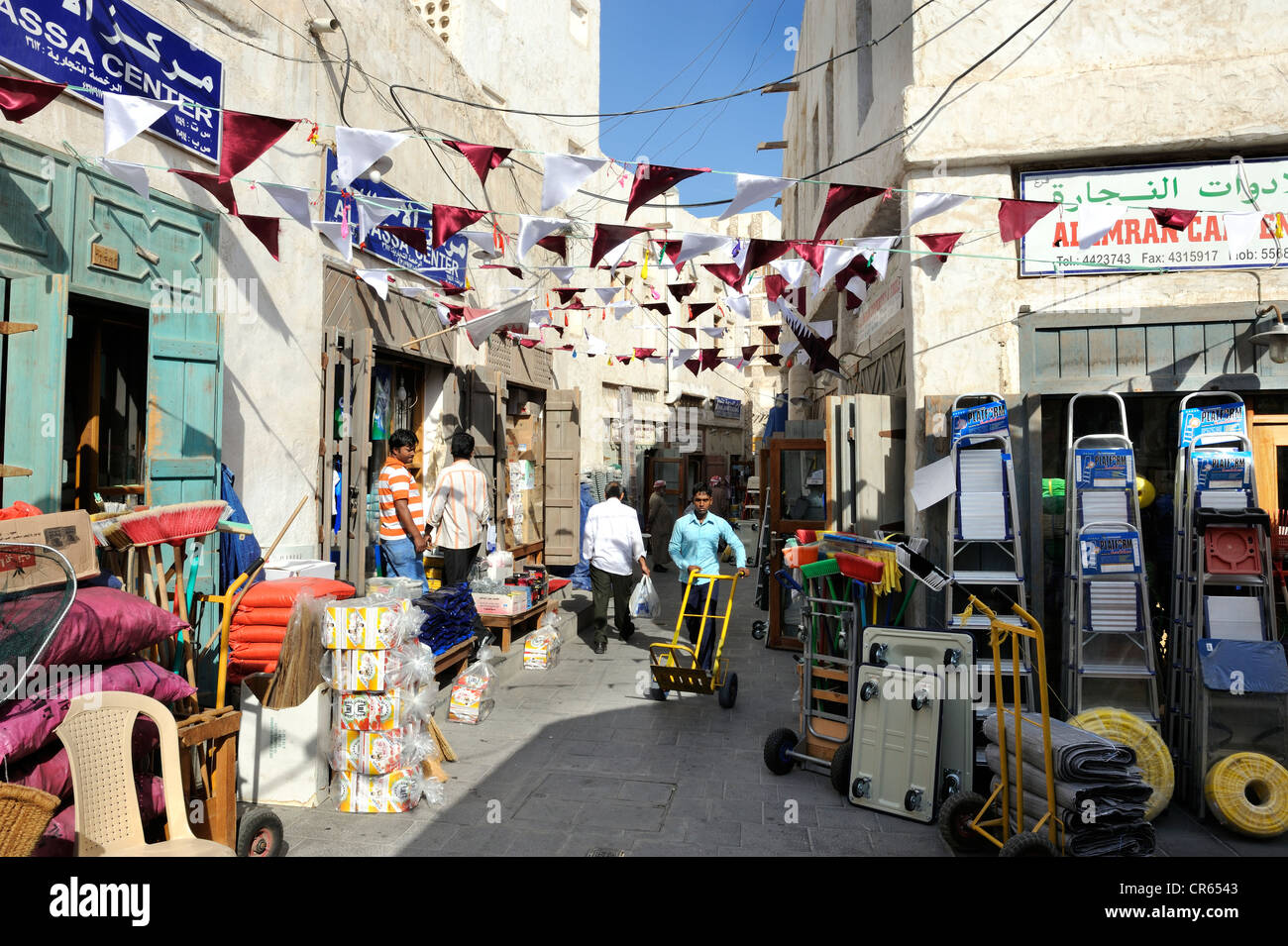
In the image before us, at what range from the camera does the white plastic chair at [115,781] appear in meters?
2.59

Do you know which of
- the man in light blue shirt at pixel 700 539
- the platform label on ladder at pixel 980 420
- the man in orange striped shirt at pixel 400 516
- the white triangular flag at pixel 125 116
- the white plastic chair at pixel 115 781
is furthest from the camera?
the man in light blue shirt at pixel 700 539

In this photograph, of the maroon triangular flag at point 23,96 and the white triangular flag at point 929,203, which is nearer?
the maroon triangular flag at point 23,96

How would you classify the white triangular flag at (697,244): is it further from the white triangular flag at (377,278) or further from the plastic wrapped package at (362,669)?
the plastic wrapped package at (362,669)

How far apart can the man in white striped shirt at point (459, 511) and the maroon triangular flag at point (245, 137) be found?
309cm

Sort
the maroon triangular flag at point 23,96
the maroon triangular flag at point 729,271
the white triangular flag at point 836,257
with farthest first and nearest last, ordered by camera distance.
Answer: the maroon triangular flag at point 729,271 < the white triangular flag at point 836,257 < the maroon triangular flag at point 23,96

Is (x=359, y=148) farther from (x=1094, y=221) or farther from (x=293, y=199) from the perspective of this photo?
(x=1094, y=221)

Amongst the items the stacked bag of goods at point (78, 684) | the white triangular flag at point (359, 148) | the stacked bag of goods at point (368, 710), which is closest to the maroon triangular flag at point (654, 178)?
the white triangular flag at point (359, 148)

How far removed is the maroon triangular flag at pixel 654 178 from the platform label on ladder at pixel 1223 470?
3.73 m

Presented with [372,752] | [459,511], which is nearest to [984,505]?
[372,752]

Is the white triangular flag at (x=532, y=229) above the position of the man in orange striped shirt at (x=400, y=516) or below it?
above

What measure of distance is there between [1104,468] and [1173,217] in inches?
72.4

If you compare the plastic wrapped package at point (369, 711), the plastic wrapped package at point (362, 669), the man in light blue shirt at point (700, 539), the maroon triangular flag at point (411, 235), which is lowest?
the plastic wrapped package at point (369, 711)

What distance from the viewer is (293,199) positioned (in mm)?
4832
